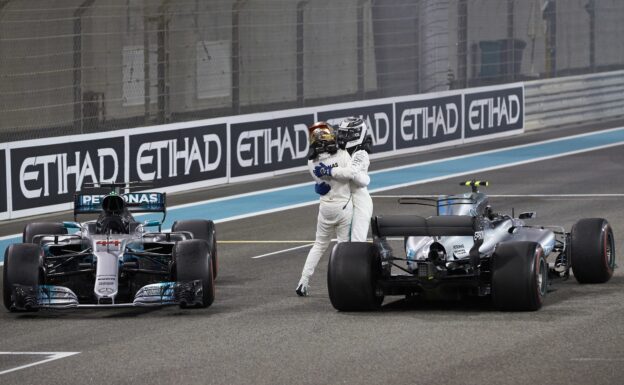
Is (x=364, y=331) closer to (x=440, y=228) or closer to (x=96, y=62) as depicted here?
(x=440, y=228)

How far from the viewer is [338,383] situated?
33.4 ft

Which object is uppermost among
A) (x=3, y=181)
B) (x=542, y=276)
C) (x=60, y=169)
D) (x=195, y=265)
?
(x=60, y=169)

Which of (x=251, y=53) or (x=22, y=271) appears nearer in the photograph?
(x=22, y=271)

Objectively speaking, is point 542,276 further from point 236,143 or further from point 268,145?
point 268,145

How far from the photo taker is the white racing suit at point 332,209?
14.5 m

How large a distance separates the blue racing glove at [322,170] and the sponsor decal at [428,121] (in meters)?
16.3

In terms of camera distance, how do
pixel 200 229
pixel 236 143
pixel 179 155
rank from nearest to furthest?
1. pixel 200 229
2. pixel 179 155
3. pixel 236 143

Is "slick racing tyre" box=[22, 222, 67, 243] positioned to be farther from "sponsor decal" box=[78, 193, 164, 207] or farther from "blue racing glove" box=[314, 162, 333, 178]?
"blue racing glove" box=[314, 162, 333, 178]

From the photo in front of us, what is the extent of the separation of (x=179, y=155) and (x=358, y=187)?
35.2ft

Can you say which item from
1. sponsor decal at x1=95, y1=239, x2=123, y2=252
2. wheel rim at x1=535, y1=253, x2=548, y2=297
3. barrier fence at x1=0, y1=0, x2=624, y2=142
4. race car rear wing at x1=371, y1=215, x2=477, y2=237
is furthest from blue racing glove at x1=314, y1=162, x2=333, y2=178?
barrier fence at x1=0, y1=0, x2=624, y2=142

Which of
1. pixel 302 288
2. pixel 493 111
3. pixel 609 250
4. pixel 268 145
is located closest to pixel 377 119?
pixel 268 145

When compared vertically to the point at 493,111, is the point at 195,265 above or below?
below

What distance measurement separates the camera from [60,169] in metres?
22.5

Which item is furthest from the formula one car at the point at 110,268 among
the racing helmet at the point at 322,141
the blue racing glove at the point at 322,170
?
the racing helmet at the point at 322,141
